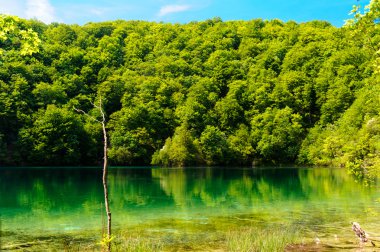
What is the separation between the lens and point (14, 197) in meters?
33.5

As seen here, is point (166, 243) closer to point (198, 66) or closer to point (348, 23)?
point (348, 23)

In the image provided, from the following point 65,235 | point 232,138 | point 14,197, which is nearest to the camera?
point 65,235

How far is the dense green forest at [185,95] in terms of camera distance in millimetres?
89250

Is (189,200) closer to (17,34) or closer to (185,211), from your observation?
(185,211)

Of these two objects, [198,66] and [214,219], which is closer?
[214,219]

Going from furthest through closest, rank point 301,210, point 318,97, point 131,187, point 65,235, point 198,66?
point 198,66
point 318,97
point 131,187
point 301,210
point 65,235

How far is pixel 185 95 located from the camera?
380 ft

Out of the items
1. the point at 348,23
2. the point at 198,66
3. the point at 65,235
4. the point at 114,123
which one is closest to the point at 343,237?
the point at 348,23

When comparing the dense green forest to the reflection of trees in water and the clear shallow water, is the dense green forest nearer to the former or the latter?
the reflection of trees in water

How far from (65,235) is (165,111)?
86.7 m

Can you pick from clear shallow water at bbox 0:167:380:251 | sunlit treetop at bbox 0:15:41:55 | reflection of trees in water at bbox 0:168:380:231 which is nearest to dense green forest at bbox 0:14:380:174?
reflection of trees in water at bbox 0:168:380:231

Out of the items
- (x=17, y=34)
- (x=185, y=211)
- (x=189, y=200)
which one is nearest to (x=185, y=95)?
(x=189, y=200)

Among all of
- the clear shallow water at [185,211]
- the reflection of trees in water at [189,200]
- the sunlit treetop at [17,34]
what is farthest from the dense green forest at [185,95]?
the sunlit treetop at [17,34]

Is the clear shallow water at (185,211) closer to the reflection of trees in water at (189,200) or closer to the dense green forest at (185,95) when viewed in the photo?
the reflection of trees in water at (189,200)
